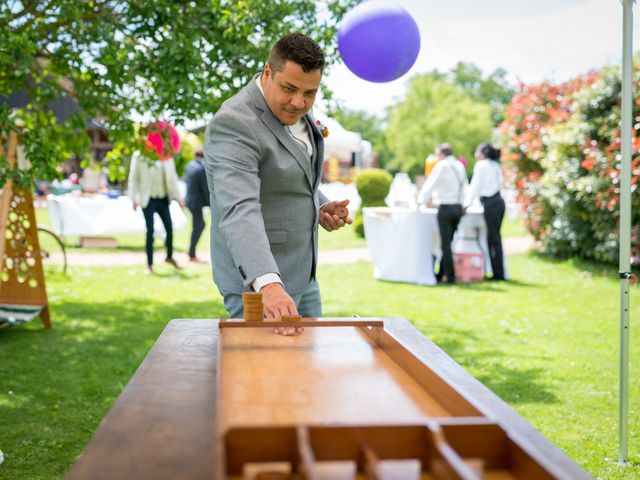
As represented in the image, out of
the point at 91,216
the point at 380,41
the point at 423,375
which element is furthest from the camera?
the point at 91,216

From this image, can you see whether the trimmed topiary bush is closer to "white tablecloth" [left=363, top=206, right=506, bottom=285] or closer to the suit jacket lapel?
"white tablecloth" [left=363, top=206, right=506, bottom=285]

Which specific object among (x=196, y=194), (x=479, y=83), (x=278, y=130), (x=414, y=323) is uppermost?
(x=479, y=83)

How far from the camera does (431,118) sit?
→ 56.1 metres

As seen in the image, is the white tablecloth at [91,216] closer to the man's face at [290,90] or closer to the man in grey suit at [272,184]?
the man in grey suit at [272,184]

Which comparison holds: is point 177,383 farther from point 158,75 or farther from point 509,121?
point 509,121

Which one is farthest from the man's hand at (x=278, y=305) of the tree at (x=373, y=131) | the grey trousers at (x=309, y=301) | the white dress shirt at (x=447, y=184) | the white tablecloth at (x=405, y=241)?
the tree at (x=373, y=131)

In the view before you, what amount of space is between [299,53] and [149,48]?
385 centimetres

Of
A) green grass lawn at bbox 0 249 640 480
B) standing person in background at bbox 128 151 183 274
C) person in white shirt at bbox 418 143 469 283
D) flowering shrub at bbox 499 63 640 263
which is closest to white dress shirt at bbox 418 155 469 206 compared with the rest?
person in white shirt at bbox 418 143 469 283

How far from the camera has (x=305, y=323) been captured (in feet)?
8.64

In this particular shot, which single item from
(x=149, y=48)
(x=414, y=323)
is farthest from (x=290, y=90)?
(x=414, y=323)

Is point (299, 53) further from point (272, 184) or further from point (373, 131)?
point (373, 131)

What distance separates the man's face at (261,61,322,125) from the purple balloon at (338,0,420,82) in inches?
49.7

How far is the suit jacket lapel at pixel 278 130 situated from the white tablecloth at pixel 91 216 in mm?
11690

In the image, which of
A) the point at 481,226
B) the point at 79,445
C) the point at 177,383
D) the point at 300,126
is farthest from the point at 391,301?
the point at 177,383
